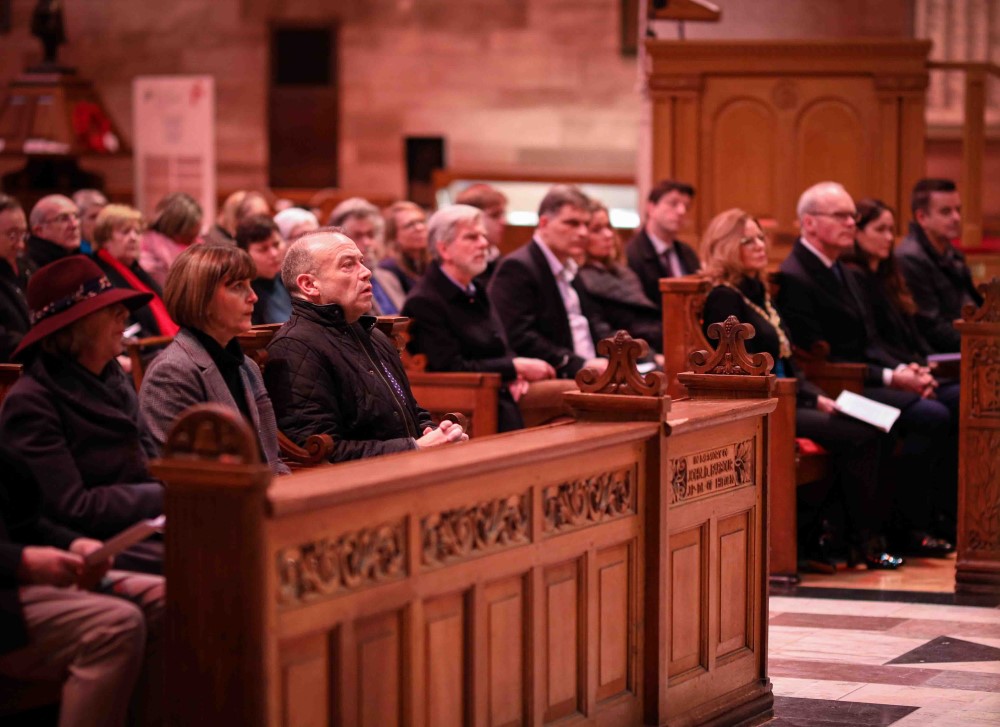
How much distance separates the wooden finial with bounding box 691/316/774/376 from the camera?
4109 millimetres

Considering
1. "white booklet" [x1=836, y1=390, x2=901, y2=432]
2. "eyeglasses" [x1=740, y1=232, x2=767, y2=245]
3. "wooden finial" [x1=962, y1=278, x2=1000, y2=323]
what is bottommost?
"white booklet" [x1=836, y1=390, x2=901, y2=432]

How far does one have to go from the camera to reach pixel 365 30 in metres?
14.9

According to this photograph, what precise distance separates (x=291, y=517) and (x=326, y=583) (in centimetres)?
16

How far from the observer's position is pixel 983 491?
5637 mm

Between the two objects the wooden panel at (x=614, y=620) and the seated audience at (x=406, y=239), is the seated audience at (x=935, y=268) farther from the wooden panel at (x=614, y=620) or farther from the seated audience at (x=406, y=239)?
the wooden panel at (x=614, y=620)

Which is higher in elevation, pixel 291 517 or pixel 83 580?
pixel 291 517

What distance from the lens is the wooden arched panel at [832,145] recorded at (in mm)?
9125

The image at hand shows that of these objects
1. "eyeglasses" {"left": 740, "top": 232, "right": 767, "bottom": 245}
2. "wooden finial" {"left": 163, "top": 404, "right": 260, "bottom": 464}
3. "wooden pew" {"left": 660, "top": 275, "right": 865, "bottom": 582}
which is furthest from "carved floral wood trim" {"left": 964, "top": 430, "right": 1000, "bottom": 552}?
"wooden finial" {"left": 163, "top": 404, "right": 260, "bottom": 464}

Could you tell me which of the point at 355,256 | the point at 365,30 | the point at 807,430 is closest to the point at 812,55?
the point at 807,430

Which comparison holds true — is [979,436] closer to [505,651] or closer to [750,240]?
[750,240]

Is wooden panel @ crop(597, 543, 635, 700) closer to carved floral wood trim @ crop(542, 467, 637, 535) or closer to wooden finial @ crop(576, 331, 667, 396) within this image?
carved floral wood trim @ crop(542, 467, 637, 535)

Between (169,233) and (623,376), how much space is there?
14.6 feet

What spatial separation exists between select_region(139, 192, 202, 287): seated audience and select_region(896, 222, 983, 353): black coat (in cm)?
340

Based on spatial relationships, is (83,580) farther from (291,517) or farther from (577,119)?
(577,119)
